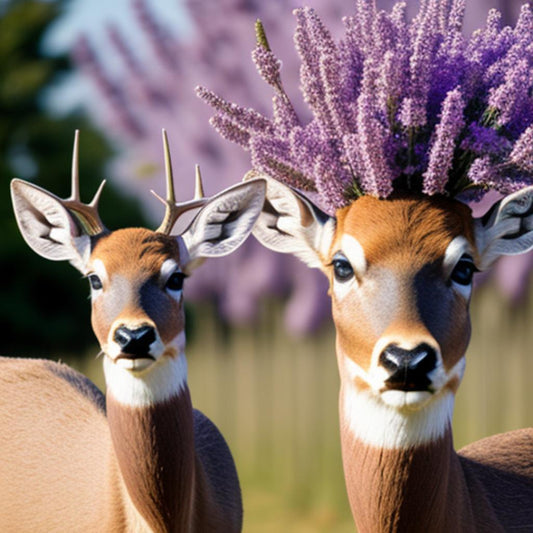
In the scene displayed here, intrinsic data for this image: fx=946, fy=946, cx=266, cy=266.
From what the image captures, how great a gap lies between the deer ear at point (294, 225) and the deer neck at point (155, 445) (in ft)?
2.67

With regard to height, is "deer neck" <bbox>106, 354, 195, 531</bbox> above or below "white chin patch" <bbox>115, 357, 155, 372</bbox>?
below

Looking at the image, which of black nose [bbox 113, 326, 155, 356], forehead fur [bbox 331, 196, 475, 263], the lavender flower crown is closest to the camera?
forehead fur [bbox 331, 196, 475, 263]

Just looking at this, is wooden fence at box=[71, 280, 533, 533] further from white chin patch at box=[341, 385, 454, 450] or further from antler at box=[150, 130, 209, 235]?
white chin patch at box=[341, 385, 454, 450]

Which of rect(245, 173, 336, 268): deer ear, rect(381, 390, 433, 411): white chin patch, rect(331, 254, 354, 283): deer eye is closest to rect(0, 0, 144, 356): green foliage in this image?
rect(245, 173, 336, 268): deer ear

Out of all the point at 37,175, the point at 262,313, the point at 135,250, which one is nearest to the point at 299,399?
the point at 262,313

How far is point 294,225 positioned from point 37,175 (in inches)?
680

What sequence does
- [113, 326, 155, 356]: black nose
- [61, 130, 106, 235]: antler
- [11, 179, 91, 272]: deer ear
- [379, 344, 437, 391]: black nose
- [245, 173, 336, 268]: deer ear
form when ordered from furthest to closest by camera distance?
1. [61, 130, 106, 235]: antler
2. [11, 179, 91, 272]: deer ear
3. [113, 326, 155, 356]: black nose
4. [245, 173, 336, 268]: deer ear
5. [379, 344, 437, 391]: black nose

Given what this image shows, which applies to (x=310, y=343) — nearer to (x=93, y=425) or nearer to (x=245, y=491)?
(x=245, y=491)

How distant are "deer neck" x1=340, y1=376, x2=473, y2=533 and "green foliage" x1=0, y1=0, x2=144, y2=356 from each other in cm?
1354

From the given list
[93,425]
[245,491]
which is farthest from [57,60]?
[93,425]

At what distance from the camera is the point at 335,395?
988cm

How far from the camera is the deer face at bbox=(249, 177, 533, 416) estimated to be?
3.08 metres

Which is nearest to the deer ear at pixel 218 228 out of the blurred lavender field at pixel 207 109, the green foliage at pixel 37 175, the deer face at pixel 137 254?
the deer face at pixel 137 254

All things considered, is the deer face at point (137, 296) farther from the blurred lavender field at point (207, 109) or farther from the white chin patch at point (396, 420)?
the blurred lavender field at point (207, 109)
